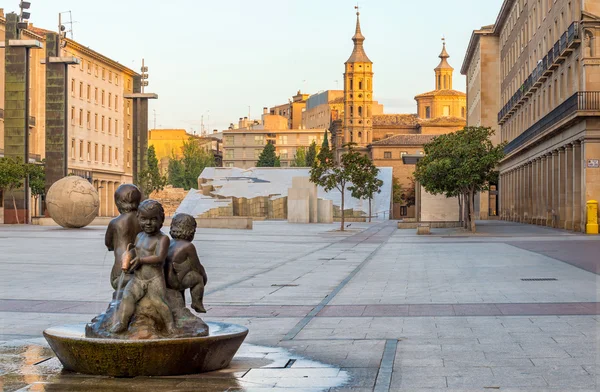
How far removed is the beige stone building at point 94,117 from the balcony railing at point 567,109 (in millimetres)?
40461

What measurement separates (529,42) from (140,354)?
61663 mm

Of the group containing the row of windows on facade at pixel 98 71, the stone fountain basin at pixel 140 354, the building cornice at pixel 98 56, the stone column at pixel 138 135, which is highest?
the building cornice at pixel 98 56

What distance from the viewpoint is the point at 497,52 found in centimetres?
9306

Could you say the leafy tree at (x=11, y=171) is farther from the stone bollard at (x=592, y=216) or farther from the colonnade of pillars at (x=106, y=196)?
the colonnade of pillars at (x=106, y=196)

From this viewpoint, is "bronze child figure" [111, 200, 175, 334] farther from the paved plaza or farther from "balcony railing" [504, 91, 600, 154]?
"balcony railing" [504, 91, 600, 154]

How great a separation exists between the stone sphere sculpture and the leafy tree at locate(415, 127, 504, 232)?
16705 millimetres

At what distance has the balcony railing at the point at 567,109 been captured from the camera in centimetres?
4244

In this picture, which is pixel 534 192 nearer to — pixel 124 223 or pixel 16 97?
pixel 16 97

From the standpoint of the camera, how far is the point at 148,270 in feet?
25.1

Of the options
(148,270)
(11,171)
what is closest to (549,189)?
(11,171)

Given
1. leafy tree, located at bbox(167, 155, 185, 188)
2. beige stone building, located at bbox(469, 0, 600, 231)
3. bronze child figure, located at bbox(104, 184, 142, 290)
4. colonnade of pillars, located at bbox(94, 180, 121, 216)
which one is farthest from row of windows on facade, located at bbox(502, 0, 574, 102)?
leafy tree, located at bbox(167, 155, 185, 188)

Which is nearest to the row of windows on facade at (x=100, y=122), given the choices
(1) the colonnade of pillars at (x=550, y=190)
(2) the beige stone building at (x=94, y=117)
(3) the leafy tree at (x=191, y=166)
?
(2) the beige stone building at (x=94, y=117)

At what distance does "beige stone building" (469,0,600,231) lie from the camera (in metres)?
42.9

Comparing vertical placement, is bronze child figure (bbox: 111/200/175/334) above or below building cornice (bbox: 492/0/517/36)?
below
